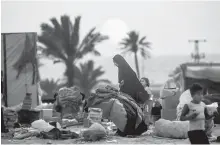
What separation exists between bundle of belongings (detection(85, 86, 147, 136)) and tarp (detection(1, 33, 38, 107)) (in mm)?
5893

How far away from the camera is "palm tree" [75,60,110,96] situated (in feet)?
105

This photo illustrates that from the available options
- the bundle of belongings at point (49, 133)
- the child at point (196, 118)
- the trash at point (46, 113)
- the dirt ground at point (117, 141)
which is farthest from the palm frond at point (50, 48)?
the child at point (196, 118)

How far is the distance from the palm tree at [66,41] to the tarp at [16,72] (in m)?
8.51

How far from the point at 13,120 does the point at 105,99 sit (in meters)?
2.90

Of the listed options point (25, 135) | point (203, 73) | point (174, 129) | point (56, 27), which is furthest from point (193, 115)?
point (56, 27)

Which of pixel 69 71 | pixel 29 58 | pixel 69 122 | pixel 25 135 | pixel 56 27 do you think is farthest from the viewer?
pixel 69 71

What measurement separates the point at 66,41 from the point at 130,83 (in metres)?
14.7

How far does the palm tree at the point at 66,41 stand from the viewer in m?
22.7

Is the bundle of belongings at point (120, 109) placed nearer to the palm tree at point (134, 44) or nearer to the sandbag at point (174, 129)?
the sandbag at point (174, 129)

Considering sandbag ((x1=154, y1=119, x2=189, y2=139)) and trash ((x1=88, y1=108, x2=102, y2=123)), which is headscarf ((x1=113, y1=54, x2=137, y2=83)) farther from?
sandbag ((x1=154, y1=119, x2=189, y2=139))

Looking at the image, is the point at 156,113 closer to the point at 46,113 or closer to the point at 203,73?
the point at 46,113

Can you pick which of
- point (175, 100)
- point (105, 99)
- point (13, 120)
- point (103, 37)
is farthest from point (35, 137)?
point (103, 37)

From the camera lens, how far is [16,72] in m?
14.0

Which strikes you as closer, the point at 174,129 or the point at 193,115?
the point at 193,115
